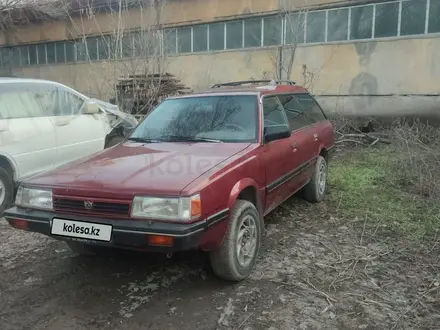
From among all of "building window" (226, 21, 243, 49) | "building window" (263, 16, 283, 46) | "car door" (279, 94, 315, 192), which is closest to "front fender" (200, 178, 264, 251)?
"car door" (279, 94, 315, 192)

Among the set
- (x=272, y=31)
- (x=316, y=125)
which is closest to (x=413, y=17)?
(x=272, y=31)

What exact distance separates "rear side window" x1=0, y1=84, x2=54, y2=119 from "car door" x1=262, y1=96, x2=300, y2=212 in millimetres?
3178

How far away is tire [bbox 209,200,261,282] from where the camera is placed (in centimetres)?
301

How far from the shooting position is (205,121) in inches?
155

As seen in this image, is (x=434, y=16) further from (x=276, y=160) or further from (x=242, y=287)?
(x=242, y=287)

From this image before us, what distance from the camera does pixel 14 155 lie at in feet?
16.4

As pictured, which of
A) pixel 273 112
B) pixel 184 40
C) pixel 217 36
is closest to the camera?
pixel 273 112

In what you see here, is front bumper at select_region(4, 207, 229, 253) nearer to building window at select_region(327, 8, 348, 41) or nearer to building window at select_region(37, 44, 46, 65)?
building window at select_region(327, 8, 348, 41)

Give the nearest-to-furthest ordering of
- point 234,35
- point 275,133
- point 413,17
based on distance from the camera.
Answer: point 275,133, point 413,17, point 234,35

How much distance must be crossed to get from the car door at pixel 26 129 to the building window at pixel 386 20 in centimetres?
980

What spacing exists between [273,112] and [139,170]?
1706 mm

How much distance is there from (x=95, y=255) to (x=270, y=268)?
1.61 m

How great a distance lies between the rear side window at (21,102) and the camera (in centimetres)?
502

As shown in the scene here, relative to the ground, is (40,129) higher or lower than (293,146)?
higher
